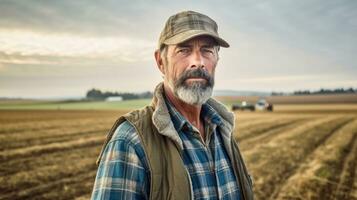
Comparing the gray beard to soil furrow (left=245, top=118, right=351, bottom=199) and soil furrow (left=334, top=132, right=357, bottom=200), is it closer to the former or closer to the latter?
soil furrow (left=245, top=118, right=351, bottom=199)

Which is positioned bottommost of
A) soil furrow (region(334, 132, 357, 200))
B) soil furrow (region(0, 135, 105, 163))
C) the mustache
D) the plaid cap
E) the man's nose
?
soil furrow (region(334, 132, 357, 200))

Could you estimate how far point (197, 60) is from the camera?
85.6 inches

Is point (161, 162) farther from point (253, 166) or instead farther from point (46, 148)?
point (46, 148)

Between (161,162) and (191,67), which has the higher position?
(191,67)

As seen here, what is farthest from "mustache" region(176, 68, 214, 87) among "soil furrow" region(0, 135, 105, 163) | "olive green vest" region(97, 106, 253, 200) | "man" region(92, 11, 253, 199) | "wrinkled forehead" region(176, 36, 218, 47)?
"soil furrow" region(0, 135, 105, 163)

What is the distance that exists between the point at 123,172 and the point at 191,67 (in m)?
0.80

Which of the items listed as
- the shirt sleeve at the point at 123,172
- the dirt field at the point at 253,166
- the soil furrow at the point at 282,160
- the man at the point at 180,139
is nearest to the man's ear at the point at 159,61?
the man at the point at 180,139

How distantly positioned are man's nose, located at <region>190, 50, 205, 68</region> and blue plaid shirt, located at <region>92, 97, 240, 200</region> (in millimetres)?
297

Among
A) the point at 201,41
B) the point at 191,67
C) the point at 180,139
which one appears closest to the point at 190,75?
the point at 191,67

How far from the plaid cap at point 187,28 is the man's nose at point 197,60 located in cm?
14

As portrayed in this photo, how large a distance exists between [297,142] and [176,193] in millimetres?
14995

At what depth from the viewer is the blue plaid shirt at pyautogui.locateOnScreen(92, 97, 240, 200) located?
1729 millimetres

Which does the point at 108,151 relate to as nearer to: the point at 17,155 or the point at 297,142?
the point at 17,155

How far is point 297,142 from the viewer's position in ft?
51.5
